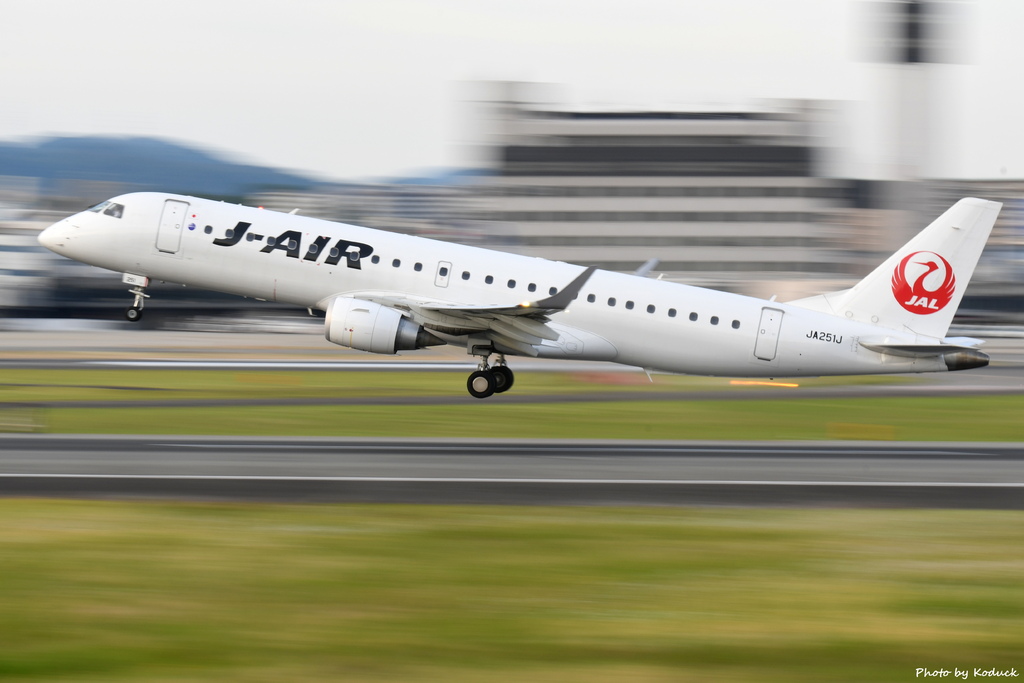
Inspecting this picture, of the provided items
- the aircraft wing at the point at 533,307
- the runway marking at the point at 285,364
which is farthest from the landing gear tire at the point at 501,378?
the runway marking at the point at 285,364

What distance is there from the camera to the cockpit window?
3044 cm

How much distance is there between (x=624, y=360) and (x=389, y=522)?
47.8ft

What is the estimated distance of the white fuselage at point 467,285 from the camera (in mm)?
29547

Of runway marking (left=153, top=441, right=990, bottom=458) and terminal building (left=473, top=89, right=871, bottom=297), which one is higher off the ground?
terminal building (left=473, top=89, right=871, bottom=297)

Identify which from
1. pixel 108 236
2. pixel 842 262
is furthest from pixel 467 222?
pixel 108 236

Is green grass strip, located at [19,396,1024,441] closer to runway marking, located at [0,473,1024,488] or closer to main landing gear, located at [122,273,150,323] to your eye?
main landing gear, located at [122,273,150,323]

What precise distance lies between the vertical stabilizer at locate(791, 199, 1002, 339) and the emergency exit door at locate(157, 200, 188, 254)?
19569mm

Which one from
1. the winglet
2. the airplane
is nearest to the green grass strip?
the airplane

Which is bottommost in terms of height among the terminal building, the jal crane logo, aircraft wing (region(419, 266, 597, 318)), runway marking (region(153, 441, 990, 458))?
runway marking (region(153, 441, 990, 458))

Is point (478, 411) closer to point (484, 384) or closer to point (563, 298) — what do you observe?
point (484, 384)

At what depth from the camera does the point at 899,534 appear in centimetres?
1709

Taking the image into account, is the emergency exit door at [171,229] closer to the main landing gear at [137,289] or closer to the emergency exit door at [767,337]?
the main landing gear at [137,289]

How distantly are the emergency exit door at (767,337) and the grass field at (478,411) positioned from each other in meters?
2.41

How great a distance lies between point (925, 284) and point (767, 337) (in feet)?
15.4
